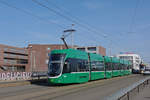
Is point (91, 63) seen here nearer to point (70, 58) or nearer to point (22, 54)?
point (70, 58)

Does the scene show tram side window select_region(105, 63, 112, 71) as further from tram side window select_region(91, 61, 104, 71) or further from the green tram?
the green tram

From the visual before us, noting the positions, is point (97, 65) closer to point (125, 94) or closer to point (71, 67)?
point (71, 67)

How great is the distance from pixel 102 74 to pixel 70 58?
9.92 m

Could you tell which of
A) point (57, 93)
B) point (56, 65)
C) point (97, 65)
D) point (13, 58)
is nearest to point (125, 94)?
point (57, 93)

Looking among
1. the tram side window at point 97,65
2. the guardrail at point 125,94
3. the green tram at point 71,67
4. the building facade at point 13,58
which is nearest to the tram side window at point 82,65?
the green tram at point 71,67

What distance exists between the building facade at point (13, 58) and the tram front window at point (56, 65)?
6018cm

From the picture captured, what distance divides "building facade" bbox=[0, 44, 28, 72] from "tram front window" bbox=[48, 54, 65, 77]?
60178 millimetres

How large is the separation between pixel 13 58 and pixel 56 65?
73884mm

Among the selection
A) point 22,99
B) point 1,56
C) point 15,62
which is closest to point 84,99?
point 22,99

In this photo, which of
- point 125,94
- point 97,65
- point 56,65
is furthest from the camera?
point 97,65

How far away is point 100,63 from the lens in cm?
2795

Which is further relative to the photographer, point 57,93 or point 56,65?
point 56,65

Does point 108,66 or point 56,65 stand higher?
point 56,65

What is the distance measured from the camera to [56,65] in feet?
61.0
